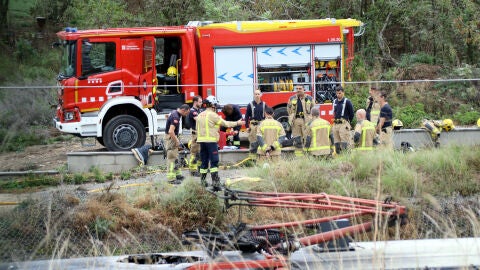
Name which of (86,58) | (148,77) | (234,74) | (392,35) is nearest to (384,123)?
(234,74)

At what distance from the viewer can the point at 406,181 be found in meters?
11.1

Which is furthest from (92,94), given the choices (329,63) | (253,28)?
(329,63)

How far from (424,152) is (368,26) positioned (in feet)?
38.0

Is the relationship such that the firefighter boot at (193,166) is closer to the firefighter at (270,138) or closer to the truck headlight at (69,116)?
the firefighter at (270,138)

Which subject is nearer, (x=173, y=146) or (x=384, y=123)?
(x=173, y=146)

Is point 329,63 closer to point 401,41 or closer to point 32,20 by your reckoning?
point 401,41

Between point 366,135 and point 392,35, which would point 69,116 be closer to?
point 366,135

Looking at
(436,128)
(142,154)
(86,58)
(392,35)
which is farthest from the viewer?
(392,35)

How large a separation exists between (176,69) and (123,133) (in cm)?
195

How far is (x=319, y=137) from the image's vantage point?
43.8 ft

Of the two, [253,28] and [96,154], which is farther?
[253,28]

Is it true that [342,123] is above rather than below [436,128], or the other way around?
above

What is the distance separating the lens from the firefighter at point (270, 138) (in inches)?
522

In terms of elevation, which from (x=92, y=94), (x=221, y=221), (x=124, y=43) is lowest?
(x=221, y=221)
